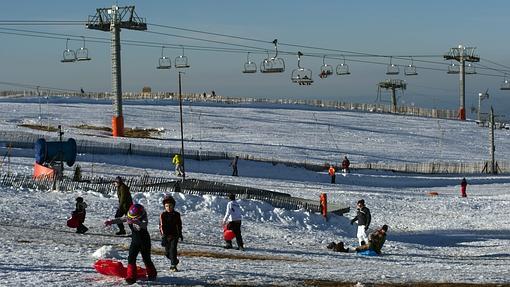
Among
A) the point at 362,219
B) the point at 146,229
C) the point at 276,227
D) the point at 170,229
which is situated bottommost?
the point at 276,227

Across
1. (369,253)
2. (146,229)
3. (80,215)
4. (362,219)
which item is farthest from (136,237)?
(362,219)

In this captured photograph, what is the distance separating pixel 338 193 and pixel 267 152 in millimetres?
28305

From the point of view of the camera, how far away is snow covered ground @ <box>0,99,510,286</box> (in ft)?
62.1

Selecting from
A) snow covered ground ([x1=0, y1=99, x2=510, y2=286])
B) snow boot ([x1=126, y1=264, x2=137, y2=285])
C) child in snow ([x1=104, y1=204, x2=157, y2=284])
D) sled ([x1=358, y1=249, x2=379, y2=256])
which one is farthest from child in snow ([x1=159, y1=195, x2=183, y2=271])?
sled ([x1=358, y1=249, x2=379, y2=256])

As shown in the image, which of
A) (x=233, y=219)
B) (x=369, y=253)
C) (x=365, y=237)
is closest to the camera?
(x=233, y=219)

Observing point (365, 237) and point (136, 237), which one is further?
point (365, 237)

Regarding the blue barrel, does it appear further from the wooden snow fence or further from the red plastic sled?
the red plastic sled

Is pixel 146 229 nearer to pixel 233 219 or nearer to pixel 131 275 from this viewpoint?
pixel 131 275

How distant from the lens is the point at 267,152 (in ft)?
252

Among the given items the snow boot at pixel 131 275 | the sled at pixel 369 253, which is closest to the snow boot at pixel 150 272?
the snow boot at pixel 131 275

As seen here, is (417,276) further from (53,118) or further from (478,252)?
(53,118)

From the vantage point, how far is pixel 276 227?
32438 millimetres

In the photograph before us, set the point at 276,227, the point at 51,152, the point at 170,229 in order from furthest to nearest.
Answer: the point at 51,152 < the point at 276,227 < the point at 170,229

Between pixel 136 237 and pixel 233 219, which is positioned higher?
pixel 136 237
